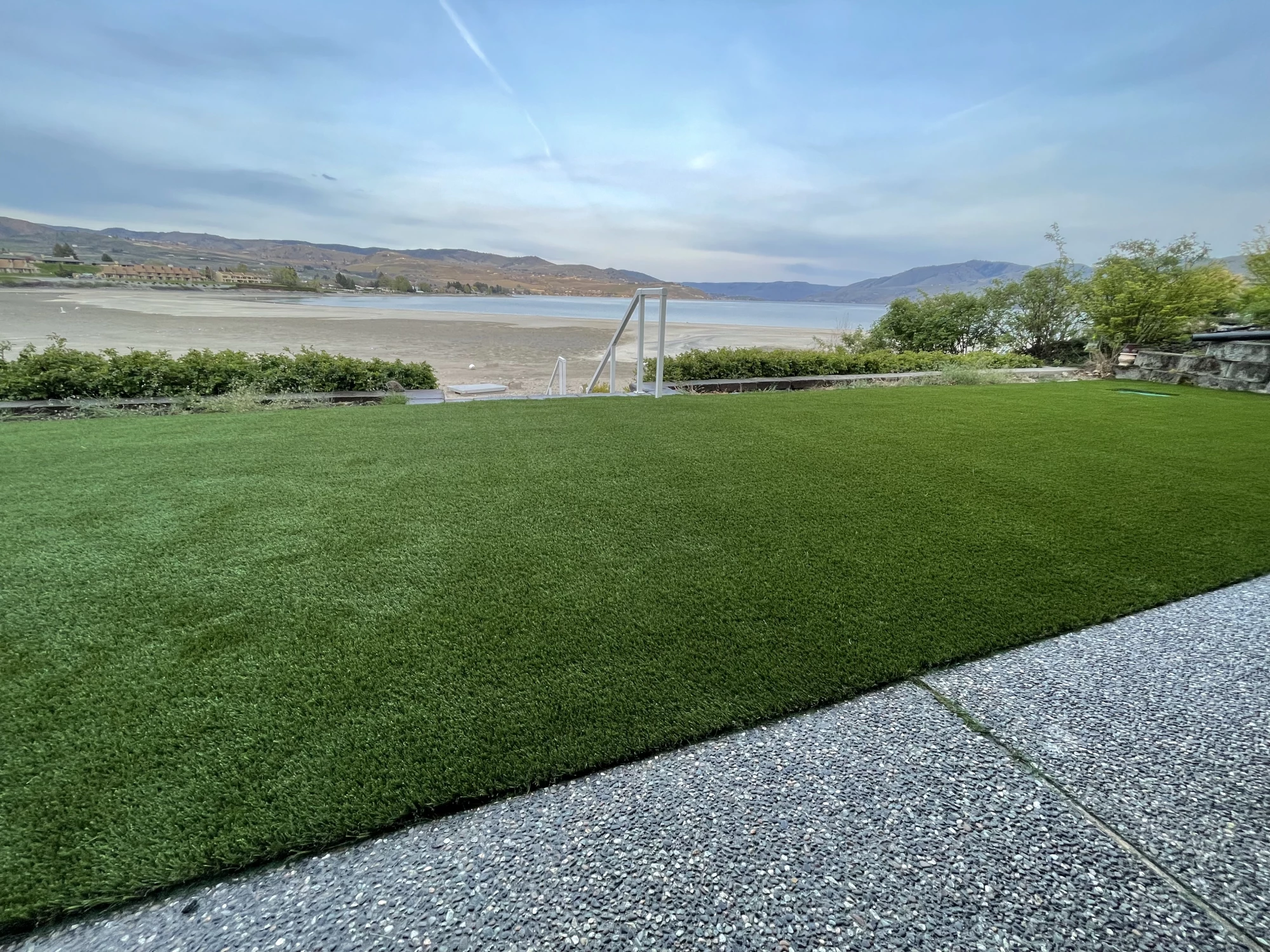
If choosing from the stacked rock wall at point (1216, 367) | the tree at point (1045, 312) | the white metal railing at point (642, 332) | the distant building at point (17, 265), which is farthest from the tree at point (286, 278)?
the stacked rock wall at point (1216, 367)

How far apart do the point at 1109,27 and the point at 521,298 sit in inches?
2604

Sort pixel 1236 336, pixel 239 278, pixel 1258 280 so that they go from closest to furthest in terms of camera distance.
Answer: pixel 1236 336, pixel 1258 280, pixel 239 278

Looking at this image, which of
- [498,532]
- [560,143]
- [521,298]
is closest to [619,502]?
[498,532]

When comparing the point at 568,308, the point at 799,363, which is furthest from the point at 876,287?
the point at 799,363

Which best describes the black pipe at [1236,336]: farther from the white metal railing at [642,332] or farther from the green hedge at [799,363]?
the white metal railing at [642,332]

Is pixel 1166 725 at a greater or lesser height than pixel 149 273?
lesser

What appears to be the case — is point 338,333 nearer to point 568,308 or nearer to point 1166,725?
point 1166,725

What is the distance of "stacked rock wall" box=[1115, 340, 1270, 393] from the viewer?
25.3ft

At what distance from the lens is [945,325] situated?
13750 mm

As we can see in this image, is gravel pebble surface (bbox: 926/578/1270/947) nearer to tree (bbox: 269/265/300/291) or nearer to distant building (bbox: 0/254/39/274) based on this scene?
distant building (bbox: 0/254/39/274)

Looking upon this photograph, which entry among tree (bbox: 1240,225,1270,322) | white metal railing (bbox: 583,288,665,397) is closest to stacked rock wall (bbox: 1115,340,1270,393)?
tree (bbox: 1240,225,1270,322)

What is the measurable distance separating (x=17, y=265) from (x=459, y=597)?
2713 centimetres

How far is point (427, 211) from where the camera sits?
116ft

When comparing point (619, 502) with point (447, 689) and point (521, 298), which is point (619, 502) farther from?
point (521, 298)
